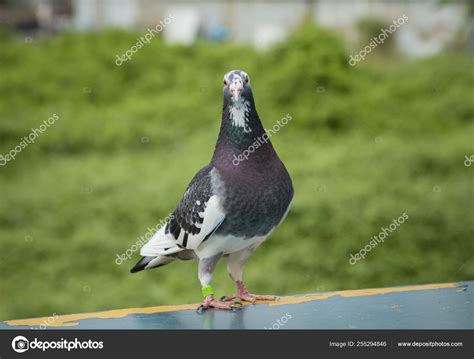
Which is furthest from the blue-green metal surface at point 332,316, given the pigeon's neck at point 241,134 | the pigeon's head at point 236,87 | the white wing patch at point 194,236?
the pigeon's head at point 236,87

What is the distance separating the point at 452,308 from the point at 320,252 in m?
4.05

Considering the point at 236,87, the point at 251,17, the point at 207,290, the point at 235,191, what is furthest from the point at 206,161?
the point at 251,17

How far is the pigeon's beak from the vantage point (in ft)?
8.09

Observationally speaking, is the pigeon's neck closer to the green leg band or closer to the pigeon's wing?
the pigeon's wing

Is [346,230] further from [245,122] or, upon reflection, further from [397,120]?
[245,122]

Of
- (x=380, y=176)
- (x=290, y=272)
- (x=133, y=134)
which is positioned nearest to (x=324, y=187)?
(x=380, y=176)

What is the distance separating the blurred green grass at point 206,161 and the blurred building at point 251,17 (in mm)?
1341

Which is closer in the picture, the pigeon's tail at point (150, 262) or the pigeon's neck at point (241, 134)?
the pigeon's neck at point (241, 134)

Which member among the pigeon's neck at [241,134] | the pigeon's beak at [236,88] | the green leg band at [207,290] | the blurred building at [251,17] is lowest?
the green leg band at [207,290]

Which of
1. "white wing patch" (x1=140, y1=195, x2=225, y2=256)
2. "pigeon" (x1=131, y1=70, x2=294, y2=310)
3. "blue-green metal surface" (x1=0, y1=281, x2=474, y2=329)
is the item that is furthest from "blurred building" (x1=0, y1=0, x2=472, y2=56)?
"pigeon" (x1=131, y1=70, x2=294, y2=310)

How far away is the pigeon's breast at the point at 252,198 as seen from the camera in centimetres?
258

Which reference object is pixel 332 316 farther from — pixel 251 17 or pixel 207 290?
pixel 251 17

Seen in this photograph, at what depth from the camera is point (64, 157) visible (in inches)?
391

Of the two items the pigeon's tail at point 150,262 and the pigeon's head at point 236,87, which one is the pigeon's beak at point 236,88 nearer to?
the pigeon's head at point 236,87
